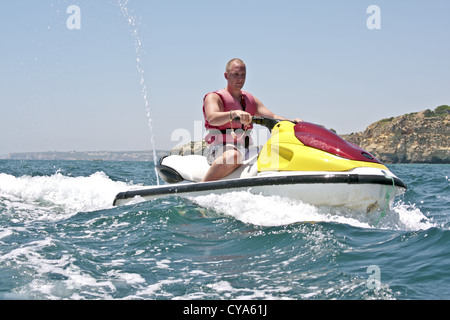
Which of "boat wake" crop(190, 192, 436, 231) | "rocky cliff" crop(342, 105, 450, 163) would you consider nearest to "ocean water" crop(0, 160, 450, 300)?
"boat wake" crop(190, 192, 436, 231)

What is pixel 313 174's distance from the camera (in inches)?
179

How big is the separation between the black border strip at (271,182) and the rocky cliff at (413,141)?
8258cm

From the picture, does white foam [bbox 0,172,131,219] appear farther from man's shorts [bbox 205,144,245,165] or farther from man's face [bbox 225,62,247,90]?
man's face [bbox 225,62,247,90]

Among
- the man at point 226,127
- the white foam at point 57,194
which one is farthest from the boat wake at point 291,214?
the white foam at point 57,194

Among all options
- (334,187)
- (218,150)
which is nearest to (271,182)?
(334,187)

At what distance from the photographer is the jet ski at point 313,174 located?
4.45 meters

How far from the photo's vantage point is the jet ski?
4.45 metres

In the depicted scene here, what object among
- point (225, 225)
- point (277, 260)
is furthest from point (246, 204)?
point (277, 260)

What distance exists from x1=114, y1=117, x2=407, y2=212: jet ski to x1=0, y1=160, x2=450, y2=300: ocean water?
13 cm

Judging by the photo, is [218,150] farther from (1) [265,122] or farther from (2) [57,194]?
(2) [57,194]

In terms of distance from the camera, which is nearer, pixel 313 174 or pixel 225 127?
pixel 313 174

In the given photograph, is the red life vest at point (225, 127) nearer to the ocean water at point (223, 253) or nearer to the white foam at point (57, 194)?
the ocean water at point (223, 253)

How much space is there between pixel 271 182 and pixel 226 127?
1.11 m
